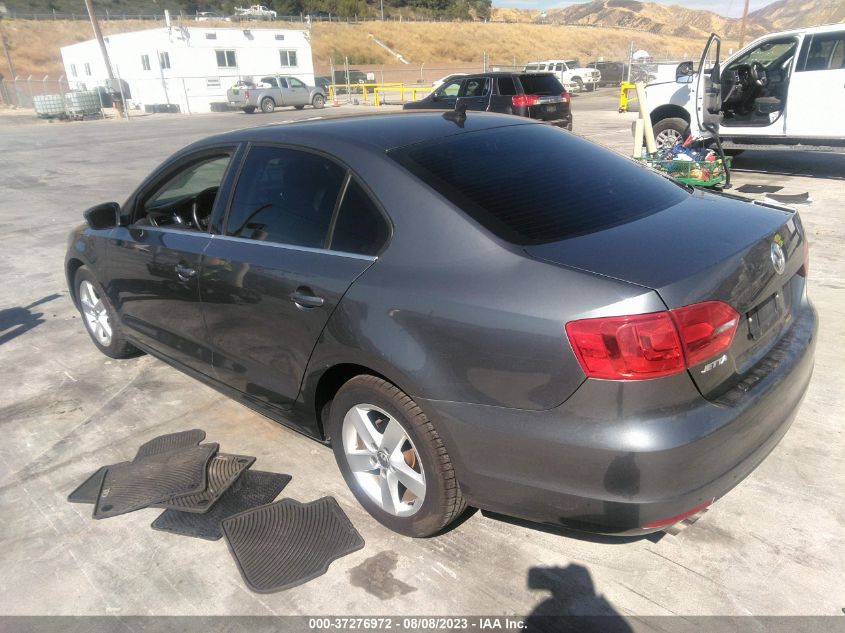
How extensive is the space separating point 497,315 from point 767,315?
1089 mm

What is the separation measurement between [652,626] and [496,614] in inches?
21.5

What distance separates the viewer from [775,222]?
8.39ft

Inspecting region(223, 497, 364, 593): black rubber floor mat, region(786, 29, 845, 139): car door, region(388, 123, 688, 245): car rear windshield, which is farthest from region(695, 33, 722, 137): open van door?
region(223, 497, 364, 593): black rubber floor mat

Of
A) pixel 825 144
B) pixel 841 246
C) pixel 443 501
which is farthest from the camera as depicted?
pixel 825 144

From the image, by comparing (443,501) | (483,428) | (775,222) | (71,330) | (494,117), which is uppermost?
(494,117)

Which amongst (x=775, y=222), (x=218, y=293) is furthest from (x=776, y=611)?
(x=218, y=293)

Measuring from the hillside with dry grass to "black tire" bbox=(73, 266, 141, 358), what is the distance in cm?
5715

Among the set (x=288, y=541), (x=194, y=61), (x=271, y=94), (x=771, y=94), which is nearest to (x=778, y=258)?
(x=288, y=541)

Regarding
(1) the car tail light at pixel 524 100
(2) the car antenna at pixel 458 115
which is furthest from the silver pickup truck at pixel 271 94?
(2) the car antenna at pixel 458 115

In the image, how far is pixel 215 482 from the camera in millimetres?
3129

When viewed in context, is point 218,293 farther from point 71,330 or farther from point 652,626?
point 71,330

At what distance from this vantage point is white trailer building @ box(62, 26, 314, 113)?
36.2m

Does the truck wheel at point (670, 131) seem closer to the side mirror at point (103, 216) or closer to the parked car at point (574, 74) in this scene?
the side mirror at point (103, 216)

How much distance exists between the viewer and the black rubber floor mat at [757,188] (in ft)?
29.2
